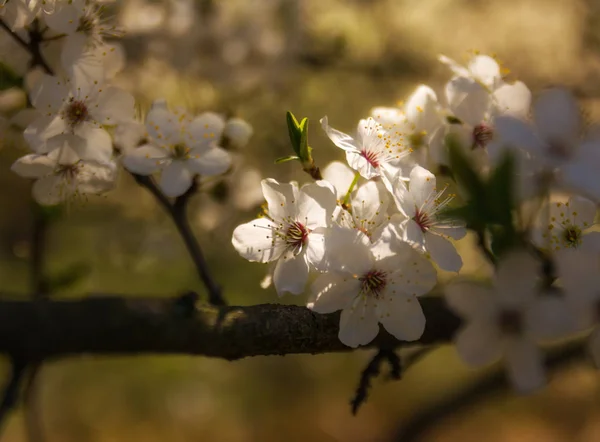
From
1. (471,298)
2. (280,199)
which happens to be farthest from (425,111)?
(471,298)

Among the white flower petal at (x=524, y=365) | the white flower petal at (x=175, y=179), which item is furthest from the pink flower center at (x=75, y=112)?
the white flower petal at (x=524, y=365)

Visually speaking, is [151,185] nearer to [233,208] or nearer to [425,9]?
[233,208]

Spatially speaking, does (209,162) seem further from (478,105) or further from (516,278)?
(516,278)

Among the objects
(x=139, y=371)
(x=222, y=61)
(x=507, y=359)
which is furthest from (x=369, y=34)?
(x=139, y=371)

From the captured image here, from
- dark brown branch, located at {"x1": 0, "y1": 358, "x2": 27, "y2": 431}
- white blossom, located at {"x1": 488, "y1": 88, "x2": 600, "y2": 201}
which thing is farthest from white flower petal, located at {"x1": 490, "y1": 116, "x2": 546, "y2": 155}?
dark brown branch, located at {"x1": 0, "y1": 358, "x2": 27, "y2": 431}

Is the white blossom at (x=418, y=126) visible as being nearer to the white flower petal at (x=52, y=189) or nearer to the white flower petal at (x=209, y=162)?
the white flower petal at (x=209, y=162)
